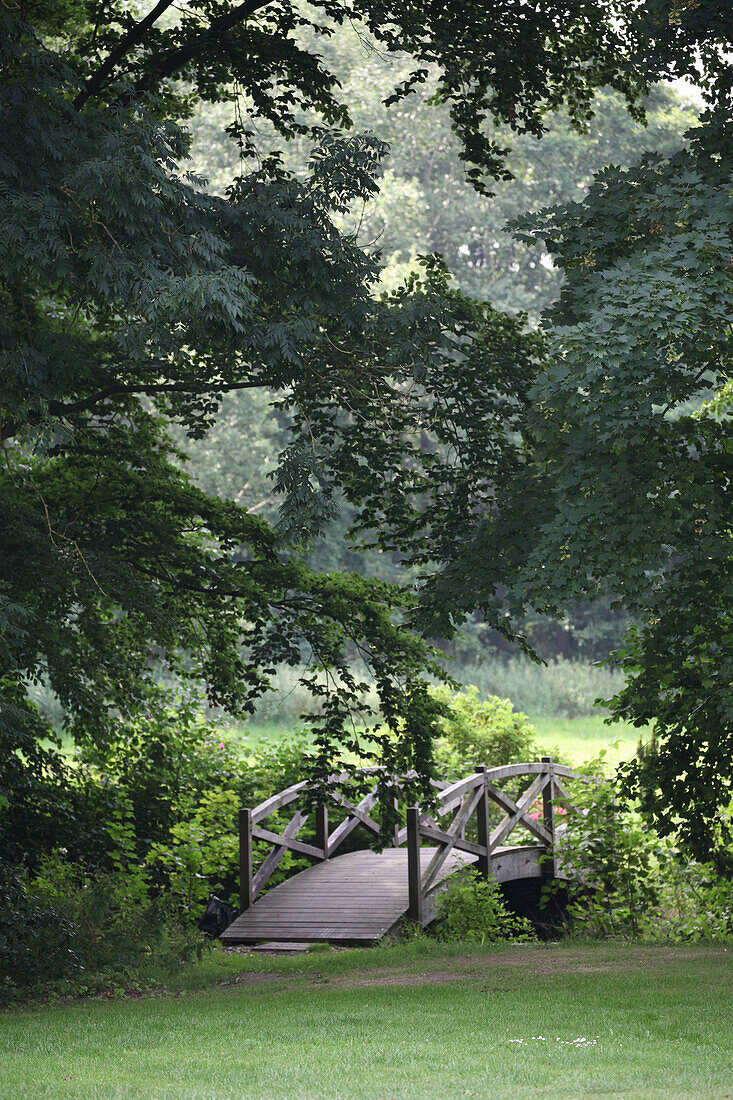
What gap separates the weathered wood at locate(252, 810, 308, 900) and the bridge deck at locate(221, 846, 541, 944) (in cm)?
15

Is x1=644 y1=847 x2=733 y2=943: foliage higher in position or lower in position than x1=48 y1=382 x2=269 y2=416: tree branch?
lower

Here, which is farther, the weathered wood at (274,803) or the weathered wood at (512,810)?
the weathered wood at (512,810)

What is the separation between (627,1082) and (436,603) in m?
3.83

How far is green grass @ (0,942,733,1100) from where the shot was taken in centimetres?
548

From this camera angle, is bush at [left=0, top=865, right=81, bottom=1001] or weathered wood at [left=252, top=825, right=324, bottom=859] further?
weathered wood at [left=252, top=825, right=324, bottom=859]

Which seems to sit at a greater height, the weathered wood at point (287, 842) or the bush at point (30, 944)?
the weathered wood at point (287, 842)

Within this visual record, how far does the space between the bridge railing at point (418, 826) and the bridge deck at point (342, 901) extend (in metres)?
0.20

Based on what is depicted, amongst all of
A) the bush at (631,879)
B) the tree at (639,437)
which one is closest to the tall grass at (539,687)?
the bush at (631,879)

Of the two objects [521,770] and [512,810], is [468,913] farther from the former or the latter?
[521,770]

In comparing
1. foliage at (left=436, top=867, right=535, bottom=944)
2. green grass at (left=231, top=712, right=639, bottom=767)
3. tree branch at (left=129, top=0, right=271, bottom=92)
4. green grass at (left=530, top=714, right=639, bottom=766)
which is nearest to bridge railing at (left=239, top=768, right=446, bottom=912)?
foliage at (left=436, top=867, right=535, bottom=944)

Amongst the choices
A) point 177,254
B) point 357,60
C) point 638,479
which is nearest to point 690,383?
point 638,479

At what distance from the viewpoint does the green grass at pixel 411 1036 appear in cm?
548

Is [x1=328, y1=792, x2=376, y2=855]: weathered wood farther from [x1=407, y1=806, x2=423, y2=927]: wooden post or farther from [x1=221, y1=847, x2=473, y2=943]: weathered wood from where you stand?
[x1=407, y1=806, x2=423, y2=927]: wooden post

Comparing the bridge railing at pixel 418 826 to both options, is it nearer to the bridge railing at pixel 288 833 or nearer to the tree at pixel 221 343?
the bridge railing at pixel 288 833
